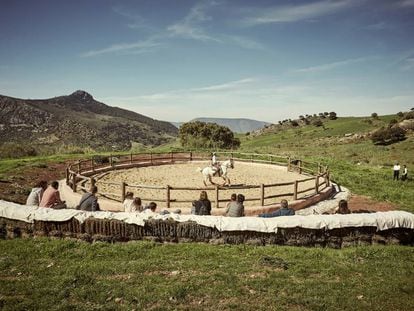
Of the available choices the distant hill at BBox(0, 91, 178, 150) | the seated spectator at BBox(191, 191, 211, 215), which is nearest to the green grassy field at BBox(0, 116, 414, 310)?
the seated spectator at BBox(191, 191, 211, 215)

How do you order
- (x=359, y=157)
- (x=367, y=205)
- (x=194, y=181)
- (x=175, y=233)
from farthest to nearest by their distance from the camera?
(x=359, y=157) < (x=194, y=181) < (x=367, y=205) < (x=175, y=233)

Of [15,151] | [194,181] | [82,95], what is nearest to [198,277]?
[194,181]

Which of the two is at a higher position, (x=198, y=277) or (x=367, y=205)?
(x=198, y=277)

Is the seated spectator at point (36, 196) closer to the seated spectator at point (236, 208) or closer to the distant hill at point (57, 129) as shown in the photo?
the seated spectator at point (236, 208)

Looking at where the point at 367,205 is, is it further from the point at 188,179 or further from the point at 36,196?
the point at 36,196

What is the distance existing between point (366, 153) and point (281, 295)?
44.3m

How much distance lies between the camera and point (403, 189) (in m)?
19.9

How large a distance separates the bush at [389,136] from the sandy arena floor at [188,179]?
34.0 m

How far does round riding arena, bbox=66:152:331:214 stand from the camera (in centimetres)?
1450

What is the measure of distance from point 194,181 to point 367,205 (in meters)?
9.82

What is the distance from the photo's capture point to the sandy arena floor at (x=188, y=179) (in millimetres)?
16766

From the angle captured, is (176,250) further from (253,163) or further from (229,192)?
(253,163)

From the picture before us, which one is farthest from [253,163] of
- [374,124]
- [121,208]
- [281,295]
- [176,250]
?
[374,124]

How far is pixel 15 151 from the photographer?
3434cm
